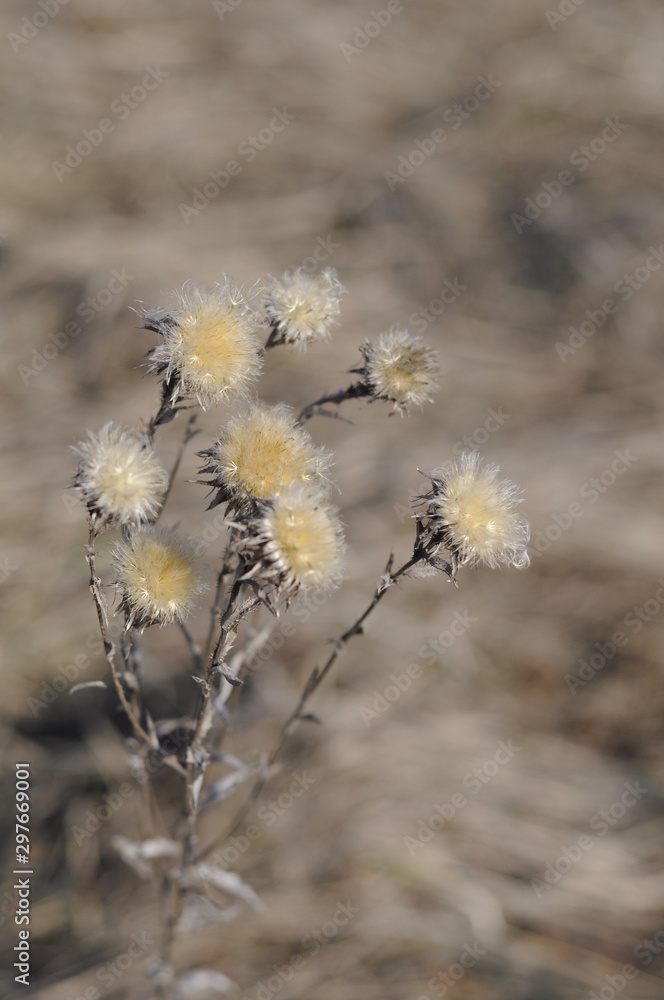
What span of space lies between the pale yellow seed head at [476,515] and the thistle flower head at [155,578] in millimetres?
504

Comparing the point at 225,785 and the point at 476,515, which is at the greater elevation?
the point at 476,515

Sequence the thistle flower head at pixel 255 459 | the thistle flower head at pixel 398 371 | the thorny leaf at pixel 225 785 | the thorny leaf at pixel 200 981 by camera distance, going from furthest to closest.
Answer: the thorny leaf at pixel 200 981
the thorny leaf at pixel 225 785
the thistle flower head at pixel 398 371
the thistle flower head at pixel 255 459

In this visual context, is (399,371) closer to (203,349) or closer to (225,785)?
(203,349)

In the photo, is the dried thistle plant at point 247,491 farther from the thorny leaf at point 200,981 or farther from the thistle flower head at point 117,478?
the thorny leaf at point 200,981

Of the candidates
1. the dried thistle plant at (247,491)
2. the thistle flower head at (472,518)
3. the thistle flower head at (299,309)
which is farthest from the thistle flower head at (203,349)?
the thistle flower head at (472,518)

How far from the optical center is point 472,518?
1.48m

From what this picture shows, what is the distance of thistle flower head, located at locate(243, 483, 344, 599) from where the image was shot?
51.7 inches

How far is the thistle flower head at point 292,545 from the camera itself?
1313 millimetres

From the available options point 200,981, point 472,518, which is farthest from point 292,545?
point 200,981

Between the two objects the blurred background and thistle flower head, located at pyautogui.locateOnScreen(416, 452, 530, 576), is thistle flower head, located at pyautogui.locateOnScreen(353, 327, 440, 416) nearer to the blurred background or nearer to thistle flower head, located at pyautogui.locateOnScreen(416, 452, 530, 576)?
thistle flower head, located at pyautogui.locateOnScreen(416, 452, 530, 576)

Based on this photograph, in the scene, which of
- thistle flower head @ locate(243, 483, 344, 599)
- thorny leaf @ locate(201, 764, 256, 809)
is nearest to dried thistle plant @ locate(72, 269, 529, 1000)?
thistle flower head @ locate(243, 483, 344, 599)

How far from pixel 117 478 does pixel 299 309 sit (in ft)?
1.88

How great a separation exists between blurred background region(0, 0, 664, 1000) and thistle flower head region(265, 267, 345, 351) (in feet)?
4.29

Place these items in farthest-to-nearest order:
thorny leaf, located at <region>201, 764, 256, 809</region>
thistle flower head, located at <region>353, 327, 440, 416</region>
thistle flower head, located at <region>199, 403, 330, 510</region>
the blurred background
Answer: the blurred background
thorny leaf, located at <region>201, 764, 256, 809</region>
thistle flower head, located at <region>353, 327, 440, 416</region>
thistle flower head, located at <region>199, 403, 330, 510</region>
